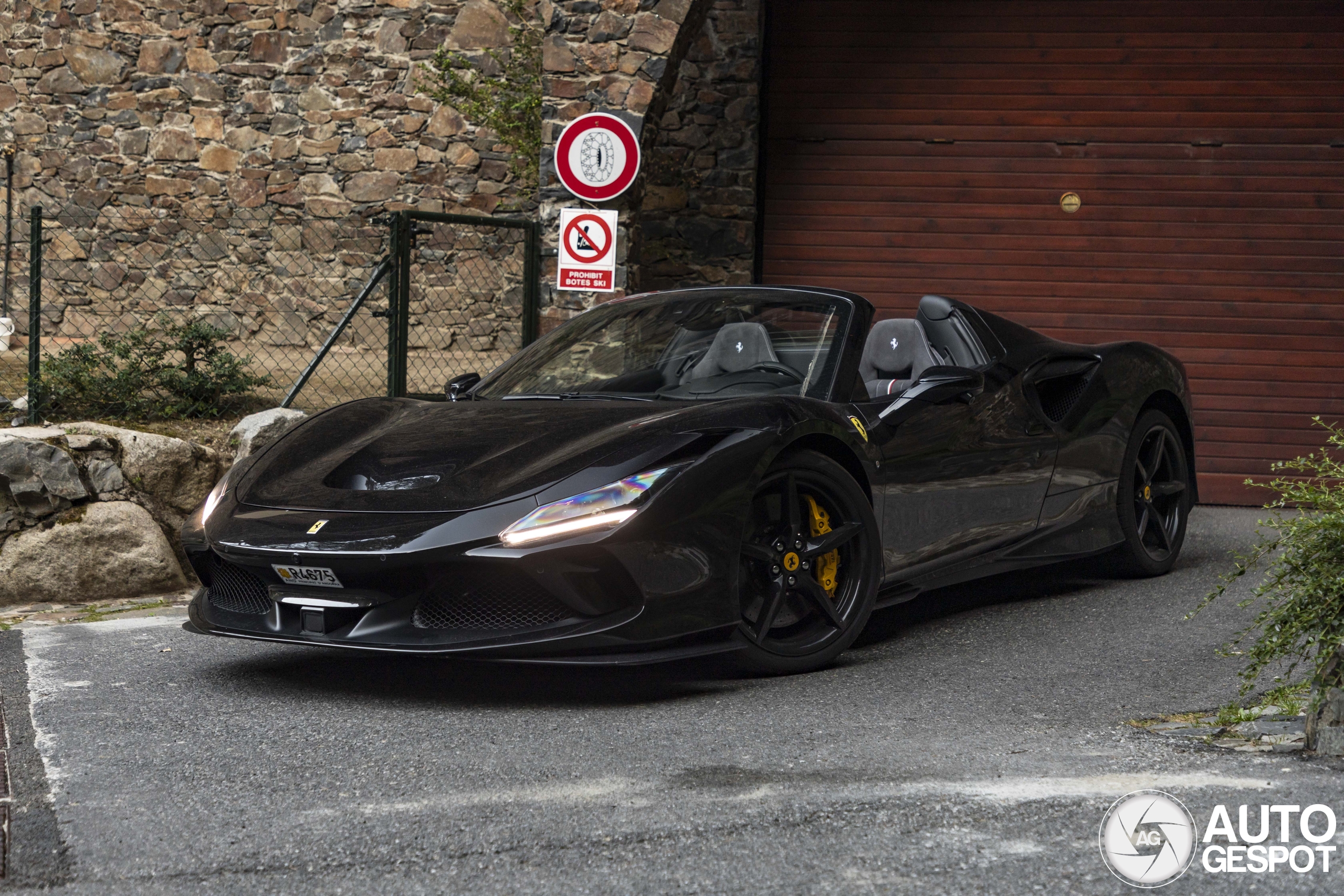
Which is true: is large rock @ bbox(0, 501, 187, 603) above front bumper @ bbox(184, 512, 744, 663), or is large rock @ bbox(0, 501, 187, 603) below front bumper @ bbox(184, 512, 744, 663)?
below

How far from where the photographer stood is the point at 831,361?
4.80 m

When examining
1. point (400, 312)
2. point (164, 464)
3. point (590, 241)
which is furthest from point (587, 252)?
point (164, 464)

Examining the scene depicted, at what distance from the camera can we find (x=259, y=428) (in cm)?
727

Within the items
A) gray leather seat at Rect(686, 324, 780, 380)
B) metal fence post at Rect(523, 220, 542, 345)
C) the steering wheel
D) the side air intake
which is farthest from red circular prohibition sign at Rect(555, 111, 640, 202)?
the steering wheel

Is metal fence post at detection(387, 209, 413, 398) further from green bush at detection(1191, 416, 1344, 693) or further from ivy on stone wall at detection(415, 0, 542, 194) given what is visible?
green bush at detection(1191, 416, 1344, 693)

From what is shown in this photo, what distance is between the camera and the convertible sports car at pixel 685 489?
3773 mm

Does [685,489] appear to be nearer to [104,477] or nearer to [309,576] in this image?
[309,576]

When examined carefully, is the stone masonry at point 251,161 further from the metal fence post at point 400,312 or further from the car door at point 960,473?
the car door at point 960,473

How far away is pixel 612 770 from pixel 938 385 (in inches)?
82.1

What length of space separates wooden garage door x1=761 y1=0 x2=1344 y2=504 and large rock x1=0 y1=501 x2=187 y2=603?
6056mm

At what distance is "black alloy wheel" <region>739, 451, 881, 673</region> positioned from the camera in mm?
4188

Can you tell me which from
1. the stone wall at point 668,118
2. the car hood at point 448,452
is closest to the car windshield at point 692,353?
the car hood at point 448,452

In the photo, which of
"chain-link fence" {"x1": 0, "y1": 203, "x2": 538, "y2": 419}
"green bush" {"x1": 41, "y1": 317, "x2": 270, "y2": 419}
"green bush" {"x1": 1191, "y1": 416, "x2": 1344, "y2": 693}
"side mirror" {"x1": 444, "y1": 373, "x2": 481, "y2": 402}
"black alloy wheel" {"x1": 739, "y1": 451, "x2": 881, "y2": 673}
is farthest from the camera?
"chain-link fence" {"x1": 0, "y1": 203, "x2": 538, "y2": 419}

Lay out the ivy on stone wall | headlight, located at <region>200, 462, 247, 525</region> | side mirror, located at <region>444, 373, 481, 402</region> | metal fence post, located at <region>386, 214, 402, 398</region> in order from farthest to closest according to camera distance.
→ 1. the ivy on stone wall
2. metal fence post, located at <region>386, 214, 402, 398</region>
3. side mirror, located at <region>444, 373, 481, 402</region>
4. headlight, located at <region>200, 462, 247, 525</region>
